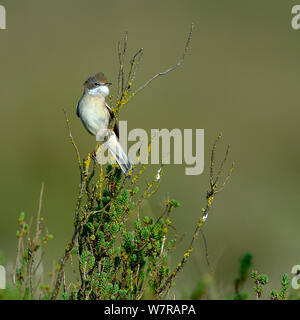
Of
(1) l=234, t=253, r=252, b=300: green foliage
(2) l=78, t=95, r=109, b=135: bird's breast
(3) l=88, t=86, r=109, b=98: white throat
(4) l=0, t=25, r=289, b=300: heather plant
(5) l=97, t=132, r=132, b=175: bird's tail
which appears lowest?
(1) l=234, t=253, r=252, b=300: green foliage

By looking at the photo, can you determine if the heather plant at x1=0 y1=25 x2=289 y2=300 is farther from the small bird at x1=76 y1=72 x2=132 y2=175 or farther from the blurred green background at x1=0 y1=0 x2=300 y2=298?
the blurred green background at x1=0 y1=0 x2=300 y2=298

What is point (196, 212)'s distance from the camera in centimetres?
1289

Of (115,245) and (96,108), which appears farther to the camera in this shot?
(96,108)

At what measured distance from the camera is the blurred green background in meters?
12.8

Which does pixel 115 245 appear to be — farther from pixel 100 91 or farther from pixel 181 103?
pixel 181 103

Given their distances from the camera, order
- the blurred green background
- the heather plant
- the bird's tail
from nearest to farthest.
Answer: the heather plant → the bird's tail → the blurred green background

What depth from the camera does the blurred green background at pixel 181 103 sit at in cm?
1276

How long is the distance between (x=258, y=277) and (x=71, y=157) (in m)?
10.0

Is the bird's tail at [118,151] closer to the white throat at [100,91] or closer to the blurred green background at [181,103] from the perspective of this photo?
the white throat at [100,91]

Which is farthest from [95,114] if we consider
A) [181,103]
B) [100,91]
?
[181,103]

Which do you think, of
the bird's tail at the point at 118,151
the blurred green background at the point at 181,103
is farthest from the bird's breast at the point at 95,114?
the blurred green background at the point at 181,103

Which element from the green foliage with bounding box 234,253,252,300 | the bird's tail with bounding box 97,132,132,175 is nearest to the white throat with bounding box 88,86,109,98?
the bird's tail with bounding box 97,132,132,175

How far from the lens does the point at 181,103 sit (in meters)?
16.3

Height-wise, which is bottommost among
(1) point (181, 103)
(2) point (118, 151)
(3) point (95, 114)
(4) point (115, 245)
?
(4) point (115, 245)
